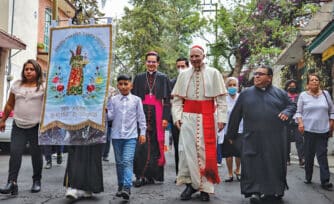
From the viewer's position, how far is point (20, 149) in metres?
6.17

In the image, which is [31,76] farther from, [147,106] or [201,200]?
[201,200]

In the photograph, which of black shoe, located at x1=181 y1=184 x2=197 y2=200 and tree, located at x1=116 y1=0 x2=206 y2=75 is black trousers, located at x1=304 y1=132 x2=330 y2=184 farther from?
tree, located at x1=116 y1=0 x2=206 y2=75

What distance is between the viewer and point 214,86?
6.23 metres

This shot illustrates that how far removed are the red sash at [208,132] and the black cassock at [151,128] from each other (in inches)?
46.1

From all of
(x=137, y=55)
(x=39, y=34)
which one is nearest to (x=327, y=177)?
(x=39, y=34)

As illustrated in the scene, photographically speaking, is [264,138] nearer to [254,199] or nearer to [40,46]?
[254,199]

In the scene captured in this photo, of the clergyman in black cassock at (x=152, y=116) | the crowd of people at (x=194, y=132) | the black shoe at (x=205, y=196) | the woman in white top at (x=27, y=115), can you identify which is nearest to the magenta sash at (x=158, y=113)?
the clergyman in black cassock at (x=152, y=116)

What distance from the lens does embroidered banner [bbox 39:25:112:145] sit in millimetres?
5770

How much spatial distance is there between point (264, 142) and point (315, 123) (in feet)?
6.39

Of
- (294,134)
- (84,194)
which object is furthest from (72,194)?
(294,134)

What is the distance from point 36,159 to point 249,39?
21.4 m

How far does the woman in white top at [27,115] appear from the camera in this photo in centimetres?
616

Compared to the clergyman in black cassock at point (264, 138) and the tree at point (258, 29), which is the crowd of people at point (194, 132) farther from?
the tree at point (258, 29)

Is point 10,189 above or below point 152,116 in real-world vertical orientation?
below
